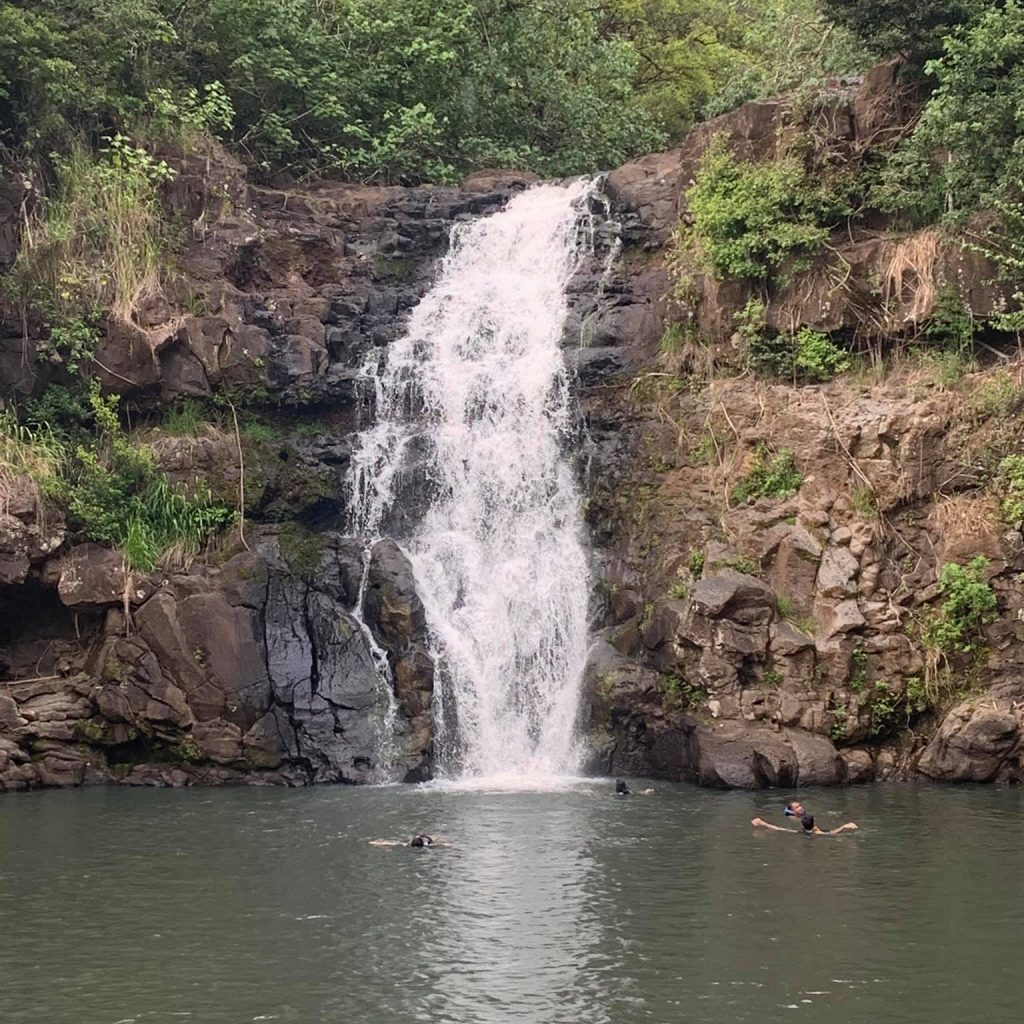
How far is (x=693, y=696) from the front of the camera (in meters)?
20.1

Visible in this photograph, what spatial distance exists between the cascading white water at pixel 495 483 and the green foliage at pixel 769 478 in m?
2.76

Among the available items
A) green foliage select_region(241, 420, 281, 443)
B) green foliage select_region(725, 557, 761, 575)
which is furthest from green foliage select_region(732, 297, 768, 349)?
green foliage select_region(241, 420, 281, 443)

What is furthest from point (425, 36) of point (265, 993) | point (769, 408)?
point (265, 993)

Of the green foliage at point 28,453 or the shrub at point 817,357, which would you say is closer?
the green foliage at point 28,453

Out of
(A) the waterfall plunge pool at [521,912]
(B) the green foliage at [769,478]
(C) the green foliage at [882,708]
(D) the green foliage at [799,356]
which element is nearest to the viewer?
(A) the waterfall plunge pool at [521,912]

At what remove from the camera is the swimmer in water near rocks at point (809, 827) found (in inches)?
631

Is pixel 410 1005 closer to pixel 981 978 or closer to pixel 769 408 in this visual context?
pixel 981 978

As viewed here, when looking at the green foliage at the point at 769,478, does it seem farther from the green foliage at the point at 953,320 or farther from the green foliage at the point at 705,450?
the green foliage at the point at 953,320

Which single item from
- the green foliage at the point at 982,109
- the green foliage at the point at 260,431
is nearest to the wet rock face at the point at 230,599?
the green foliage at the point at 260,431

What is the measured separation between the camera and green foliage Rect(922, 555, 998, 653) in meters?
19.7

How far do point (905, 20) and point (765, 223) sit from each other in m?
3.73

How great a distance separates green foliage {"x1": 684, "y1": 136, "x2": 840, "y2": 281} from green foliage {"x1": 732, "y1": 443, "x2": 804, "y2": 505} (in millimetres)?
3087

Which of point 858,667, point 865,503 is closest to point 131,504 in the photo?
point 865,503

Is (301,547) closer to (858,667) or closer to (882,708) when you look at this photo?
(858,667)
